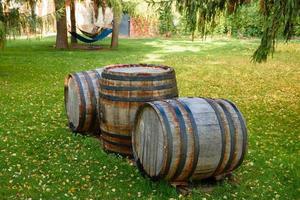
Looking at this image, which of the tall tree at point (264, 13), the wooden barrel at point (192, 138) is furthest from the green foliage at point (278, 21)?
the wooden barrel at point (192, 138)

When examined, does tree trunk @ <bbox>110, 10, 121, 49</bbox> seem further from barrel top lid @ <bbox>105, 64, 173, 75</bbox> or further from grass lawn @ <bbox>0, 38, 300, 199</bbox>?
barrel top lid @ <bbox>105, 64, 173, 75</bbox>

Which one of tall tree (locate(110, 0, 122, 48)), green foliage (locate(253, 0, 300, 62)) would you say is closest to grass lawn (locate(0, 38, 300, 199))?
green foliage (locate(253, 0, 300, 62))

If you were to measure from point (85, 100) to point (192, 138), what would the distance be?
2.57 meters

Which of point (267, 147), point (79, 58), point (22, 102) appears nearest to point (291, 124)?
point (267, 147)

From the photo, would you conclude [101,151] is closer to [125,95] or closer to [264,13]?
[125,95]

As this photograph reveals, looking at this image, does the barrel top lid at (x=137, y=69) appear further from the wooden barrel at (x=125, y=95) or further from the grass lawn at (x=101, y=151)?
the grass lawn at (x=101, y=151)

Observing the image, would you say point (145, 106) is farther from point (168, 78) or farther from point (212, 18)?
point (212, 18)

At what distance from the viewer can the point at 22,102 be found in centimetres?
989

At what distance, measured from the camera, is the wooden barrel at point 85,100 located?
6.85 metres

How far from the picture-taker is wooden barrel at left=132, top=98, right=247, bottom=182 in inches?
188

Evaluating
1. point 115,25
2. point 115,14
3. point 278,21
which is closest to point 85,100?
point 278,21

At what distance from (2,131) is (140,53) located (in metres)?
14.1

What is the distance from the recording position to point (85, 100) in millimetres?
6836

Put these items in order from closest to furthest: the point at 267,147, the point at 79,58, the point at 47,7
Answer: the point at 267,147
the point at 79,58
the point at 47,7
